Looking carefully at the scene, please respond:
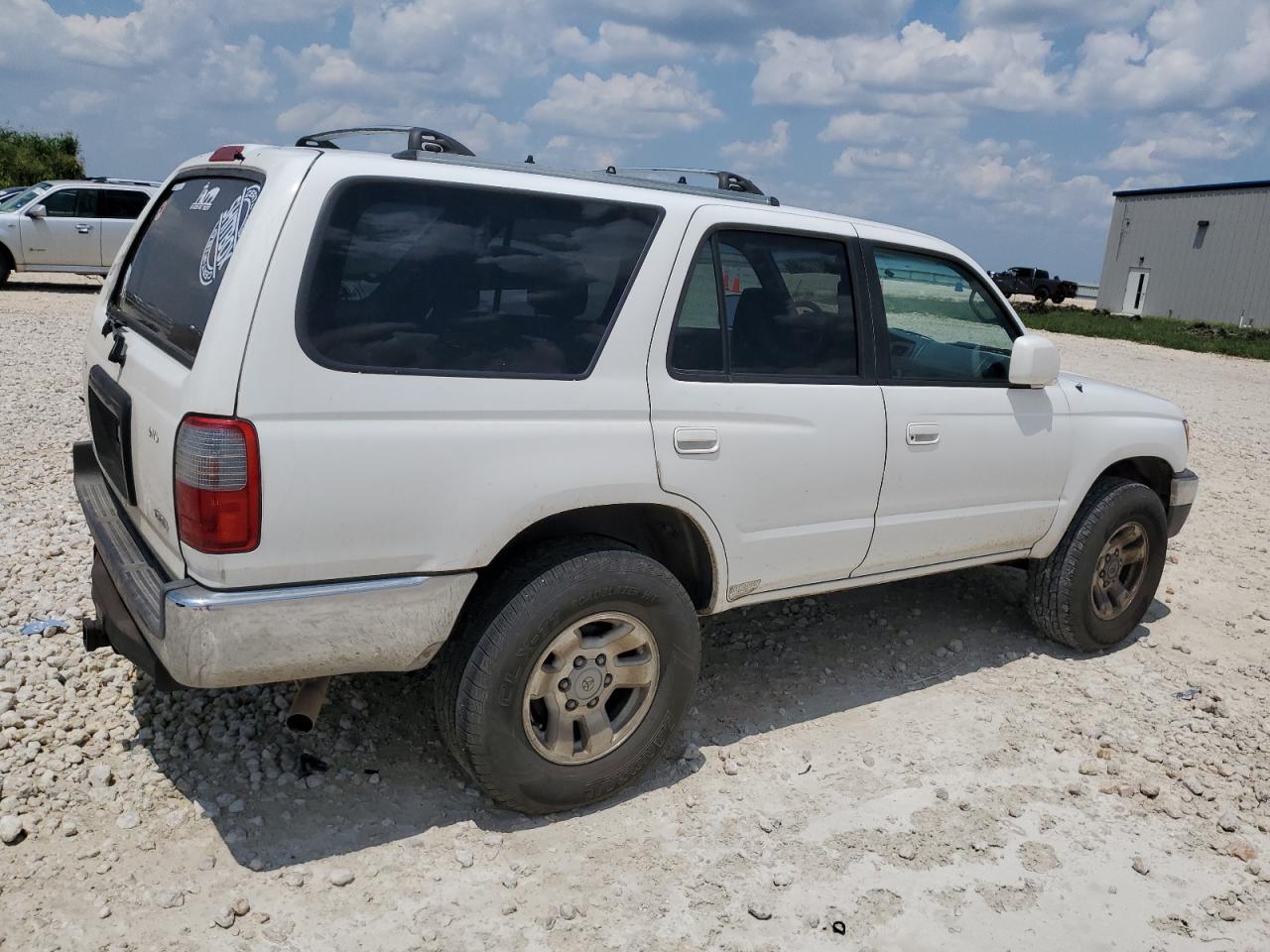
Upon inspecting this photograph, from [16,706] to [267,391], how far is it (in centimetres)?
197

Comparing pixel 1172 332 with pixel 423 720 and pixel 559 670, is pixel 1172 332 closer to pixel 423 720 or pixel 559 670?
pixel 423 720

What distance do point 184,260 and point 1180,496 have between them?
15.2 ft

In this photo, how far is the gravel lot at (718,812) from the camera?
2.94 metres

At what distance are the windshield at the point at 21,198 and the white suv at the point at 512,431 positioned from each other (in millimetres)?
15186

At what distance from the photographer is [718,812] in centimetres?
352

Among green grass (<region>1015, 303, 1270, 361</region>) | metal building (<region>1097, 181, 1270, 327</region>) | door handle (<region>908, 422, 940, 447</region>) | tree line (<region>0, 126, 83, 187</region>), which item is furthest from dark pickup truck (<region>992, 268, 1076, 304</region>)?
door handle (<region>908, 422, 940, 447</region>)

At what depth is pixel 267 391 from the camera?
2666 millimetres

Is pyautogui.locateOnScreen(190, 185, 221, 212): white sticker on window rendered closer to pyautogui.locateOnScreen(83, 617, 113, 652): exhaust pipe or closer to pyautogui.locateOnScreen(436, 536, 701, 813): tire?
pyautogui.locateOnScreen(83, 617, 113, 652): exhaust pipe

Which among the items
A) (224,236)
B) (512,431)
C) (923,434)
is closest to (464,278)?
(512,431)

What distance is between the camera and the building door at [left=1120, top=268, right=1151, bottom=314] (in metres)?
37.9

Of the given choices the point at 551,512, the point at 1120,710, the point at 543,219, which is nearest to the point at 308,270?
the point at 543,219

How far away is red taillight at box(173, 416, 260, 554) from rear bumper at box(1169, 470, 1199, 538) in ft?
14.5

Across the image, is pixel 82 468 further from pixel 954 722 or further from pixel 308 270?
pixel 954 722

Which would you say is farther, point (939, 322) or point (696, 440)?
point (939, 322)
